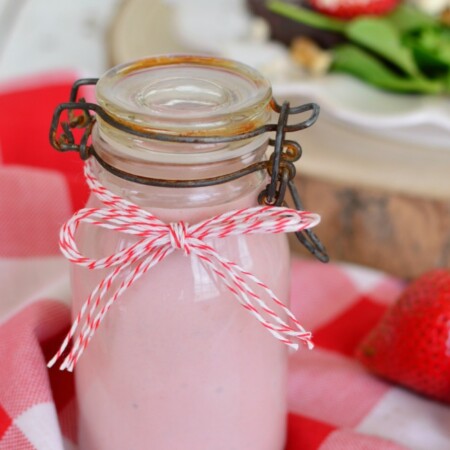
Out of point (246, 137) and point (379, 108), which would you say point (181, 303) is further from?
point (379, 108)

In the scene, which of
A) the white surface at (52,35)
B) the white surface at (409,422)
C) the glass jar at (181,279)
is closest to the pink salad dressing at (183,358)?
the glass jar at (181,279)

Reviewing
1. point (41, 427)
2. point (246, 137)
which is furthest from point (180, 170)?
point (41, 427)

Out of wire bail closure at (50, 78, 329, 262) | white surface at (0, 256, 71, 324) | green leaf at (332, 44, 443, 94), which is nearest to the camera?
wire bail closure at (50, 78, 329, 262)

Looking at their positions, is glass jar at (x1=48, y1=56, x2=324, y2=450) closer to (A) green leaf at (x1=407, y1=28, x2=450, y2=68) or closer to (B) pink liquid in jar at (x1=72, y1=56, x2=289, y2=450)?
(B) pink liquid in jar at (x1=72, y1=56, x2=289, y2=450)

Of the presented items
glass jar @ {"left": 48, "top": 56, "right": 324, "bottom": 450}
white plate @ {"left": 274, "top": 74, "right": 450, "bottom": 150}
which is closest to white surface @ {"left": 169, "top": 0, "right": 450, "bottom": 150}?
white plate @ {"left": 274, "top": 74, "right": 450, "bottom": 150}

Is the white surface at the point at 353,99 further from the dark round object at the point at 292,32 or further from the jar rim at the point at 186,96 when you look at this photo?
the jar rim at the point at 186,96

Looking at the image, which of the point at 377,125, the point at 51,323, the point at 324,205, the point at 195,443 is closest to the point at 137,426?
the point at 195,443
